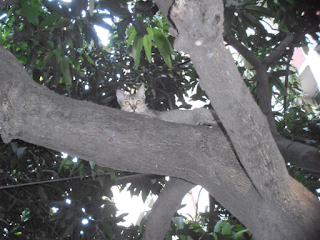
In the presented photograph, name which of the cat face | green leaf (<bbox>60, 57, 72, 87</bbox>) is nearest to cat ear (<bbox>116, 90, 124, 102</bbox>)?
the cat face

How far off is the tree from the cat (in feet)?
3.25

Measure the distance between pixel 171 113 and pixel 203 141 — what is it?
1297 mm

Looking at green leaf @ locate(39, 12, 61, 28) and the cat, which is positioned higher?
green leaf @ locate(39, 12, 61, 28)

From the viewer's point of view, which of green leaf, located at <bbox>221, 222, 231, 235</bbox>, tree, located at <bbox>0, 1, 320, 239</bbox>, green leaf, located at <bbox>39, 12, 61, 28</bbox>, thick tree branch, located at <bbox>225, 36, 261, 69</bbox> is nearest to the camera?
tree, located at <bbox>0, 1, 320, 239</bbox>

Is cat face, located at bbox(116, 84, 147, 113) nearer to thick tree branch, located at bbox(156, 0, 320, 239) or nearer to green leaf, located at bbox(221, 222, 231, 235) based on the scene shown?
green leaf, located at bbox(221, 222, 231, 235)

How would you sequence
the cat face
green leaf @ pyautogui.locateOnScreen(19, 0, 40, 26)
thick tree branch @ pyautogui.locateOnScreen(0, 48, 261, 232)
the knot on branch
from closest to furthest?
1. the knot on branch
2. thick tree branch @ pyautogui.locateOnScreen(0, 48, 261, 232)
3. green leaf @ pyautogui.locateOnScreen(19, 0, 40, 26)
4. the cat face

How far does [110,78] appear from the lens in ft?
11.0

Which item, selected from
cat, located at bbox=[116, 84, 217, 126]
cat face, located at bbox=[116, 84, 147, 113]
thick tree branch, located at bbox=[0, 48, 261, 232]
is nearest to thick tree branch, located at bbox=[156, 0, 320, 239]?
thick tree branch, located at bbox=[0, 48, 261, 232]

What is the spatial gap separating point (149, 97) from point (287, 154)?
1.98 metres

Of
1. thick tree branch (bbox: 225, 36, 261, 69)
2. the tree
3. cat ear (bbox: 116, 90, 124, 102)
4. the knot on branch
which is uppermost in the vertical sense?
thick tree branch (bbox: 225, 36, 261, 69)

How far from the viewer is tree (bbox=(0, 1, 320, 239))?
117cm

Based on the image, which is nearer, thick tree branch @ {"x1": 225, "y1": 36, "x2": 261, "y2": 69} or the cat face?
→ thick tree branch @ {"x1": 225, "y1": 36, "x2": 261, "y2": 69}

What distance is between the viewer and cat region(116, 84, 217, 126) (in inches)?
101

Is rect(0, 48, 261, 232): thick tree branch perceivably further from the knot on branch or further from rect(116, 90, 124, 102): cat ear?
rect(116, 90, 124, 102): cat ear
